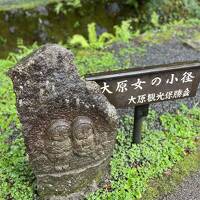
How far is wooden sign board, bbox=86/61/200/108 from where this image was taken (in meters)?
3.28

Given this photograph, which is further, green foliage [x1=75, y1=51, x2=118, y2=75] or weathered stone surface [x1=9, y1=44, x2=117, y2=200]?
green foliage [x1=75, y1=51, x2=118, y2=75]

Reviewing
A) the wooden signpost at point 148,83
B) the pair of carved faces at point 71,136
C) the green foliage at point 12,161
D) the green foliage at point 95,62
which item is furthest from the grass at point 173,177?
the green foliage at point 95,62

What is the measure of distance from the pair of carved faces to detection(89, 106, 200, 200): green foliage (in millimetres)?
675

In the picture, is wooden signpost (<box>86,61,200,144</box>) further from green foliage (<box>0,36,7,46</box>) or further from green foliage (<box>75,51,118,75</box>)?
green foliage (<box>0,36,7,46</box>)

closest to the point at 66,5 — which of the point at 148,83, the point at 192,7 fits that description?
the point at 192,7

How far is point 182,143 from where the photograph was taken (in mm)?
4250

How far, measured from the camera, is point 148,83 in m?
3.44

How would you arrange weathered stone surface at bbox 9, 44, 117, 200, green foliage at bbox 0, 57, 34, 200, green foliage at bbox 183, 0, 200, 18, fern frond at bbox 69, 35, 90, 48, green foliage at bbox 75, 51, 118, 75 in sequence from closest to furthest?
weathered stone surface at bbox 9, 44, 117, 200 < green foliage at bbox 0, 57, 34, 200 < green foliage at bbox 75, 51, 118, 75 < fern frond at bbox 69, 35, 90, 48 < green foliage at bbox 183, 0, 200, 18

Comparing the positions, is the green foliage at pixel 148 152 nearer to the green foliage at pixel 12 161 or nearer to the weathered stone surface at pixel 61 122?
the weathered stone surface at pixel 61 122

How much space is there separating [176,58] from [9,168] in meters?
3.44

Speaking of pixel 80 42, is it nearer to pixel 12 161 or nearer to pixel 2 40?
pixel 2 40

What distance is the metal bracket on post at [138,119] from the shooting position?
378 cm

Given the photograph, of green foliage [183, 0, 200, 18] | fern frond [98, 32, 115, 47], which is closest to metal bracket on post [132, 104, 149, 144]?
fern frond [98, 32, 115, 47]

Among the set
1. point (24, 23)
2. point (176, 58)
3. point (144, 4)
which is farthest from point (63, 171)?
point (144, 4)
